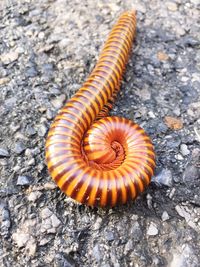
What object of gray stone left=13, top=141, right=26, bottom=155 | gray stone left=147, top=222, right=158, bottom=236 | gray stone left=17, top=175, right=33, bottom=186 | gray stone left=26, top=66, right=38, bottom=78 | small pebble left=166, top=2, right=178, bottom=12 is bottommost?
gray stone left=147, top=222, right=158, bottom=236

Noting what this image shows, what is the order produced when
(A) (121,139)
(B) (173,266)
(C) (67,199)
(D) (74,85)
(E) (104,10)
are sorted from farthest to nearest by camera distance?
(E) (104,10)
(D) (74,85)
(A) (121,139)
(C) (67,199)
(B) (173,266)

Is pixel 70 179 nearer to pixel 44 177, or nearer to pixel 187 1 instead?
pixel 44 177

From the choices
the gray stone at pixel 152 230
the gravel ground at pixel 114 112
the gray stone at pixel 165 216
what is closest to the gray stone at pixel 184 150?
the gravel ground at pixel 114 112

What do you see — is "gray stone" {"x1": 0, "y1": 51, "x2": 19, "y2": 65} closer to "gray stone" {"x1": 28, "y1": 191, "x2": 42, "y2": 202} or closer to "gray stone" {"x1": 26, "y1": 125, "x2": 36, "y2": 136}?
"gray stone" {"x1": 26, "y1": 125, "x2": 36, "y2": 136}

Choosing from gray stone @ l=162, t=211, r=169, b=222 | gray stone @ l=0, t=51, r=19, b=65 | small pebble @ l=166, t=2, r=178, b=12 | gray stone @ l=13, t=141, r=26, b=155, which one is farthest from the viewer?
small pebble @ l=166, t=2, r=178, b=12

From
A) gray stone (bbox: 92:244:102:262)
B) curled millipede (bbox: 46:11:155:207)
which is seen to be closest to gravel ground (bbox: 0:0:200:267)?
gray stone (bbox: 92:244:102:262)

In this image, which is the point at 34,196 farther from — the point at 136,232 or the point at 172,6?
the point at 172,6

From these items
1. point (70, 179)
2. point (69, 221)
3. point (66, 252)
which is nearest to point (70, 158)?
point (70, 179)
